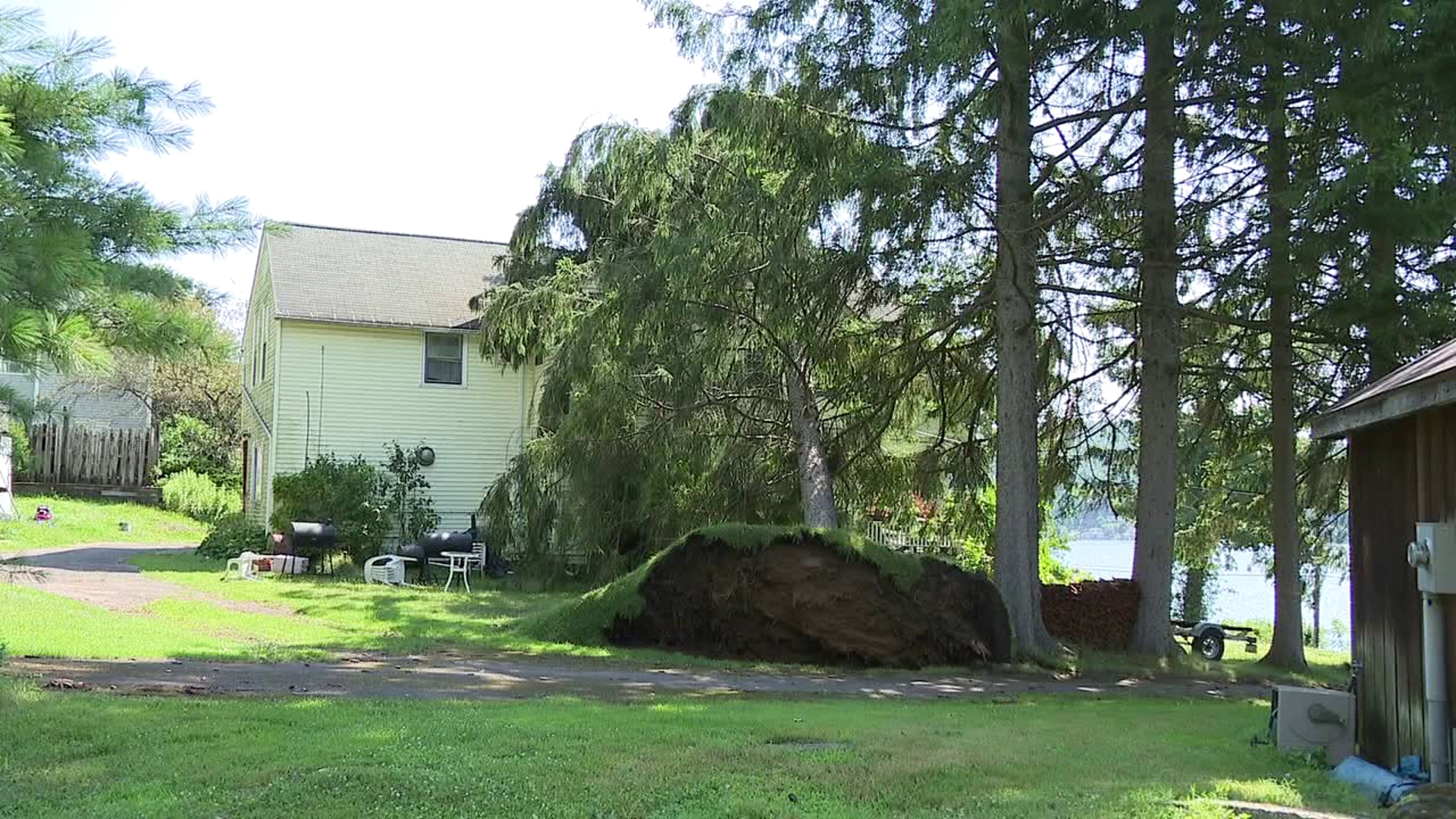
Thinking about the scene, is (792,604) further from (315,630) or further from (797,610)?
(315,630)

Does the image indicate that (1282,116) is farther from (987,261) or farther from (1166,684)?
(1166,684)

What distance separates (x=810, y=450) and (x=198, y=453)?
26.0 meters

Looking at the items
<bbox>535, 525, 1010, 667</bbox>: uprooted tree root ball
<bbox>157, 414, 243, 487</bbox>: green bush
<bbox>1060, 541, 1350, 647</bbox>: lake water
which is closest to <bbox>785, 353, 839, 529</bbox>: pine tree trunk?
<bbox>535, 525, 1010, 667</bbox>: uprooted tree root ball

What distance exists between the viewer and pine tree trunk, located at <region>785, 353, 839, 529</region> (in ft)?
59.3

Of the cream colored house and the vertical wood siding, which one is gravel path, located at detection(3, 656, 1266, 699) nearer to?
the vertical wood siding

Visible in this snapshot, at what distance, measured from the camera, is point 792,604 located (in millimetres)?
14766

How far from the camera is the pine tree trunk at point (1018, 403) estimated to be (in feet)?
49.9

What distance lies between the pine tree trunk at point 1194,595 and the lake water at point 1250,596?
4.66 feet

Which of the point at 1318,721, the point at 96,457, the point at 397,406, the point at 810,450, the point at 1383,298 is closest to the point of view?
the point at 1318,721

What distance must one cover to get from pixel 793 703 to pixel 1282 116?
8.67m

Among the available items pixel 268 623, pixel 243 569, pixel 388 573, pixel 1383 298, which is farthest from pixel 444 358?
pixel 1383 298

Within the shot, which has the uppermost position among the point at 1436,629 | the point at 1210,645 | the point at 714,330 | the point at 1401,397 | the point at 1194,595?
the point at 714,330

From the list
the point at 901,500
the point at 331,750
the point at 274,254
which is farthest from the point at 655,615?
the point at 274,254

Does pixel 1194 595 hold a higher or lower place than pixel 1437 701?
lower
